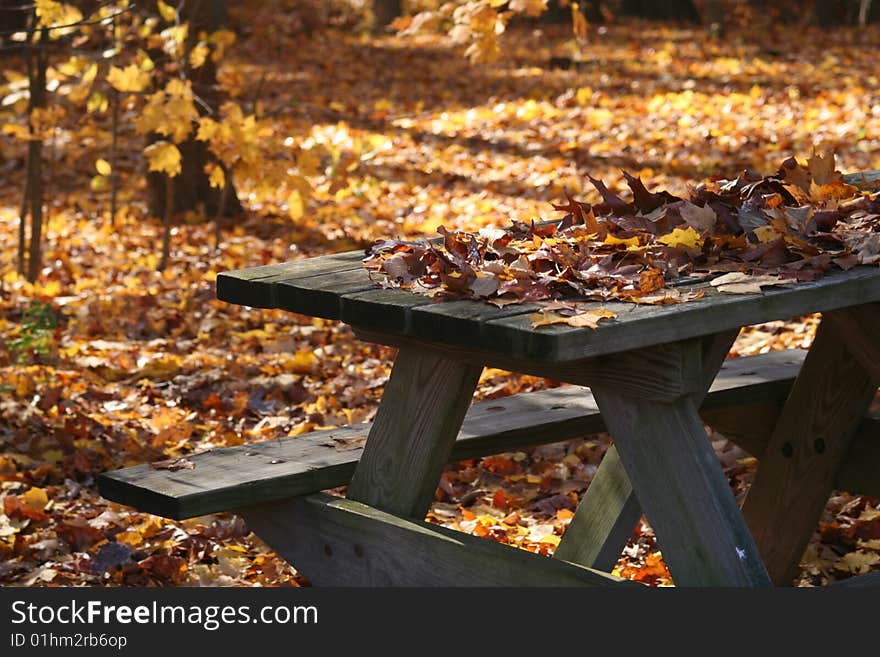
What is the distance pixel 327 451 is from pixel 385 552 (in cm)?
38

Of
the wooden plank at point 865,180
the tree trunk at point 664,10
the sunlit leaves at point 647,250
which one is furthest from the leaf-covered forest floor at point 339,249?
the tree trunk at point 664,10

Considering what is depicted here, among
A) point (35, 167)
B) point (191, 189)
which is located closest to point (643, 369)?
point (35, 167)

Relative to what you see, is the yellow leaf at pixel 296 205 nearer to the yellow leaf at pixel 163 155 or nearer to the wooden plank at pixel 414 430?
the yellow leaf at pixel 163 155

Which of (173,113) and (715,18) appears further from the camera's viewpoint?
(715,18)

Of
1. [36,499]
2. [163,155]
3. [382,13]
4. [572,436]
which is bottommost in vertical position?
[36,499]

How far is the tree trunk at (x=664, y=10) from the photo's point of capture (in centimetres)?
2009

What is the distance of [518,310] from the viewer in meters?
2.21

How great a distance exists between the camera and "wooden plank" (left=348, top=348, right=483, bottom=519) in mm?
2605

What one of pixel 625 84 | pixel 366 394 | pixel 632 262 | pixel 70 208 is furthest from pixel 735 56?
pixel 632 262

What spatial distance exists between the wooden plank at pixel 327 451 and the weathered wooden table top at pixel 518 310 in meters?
0.40

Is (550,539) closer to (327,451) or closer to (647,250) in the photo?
(327,451)

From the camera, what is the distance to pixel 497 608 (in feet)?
Result: 8.18

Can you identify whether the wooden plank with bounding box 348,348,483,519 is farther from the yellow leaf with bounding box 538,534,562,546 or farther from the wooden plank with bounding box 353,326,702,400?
the yellow leaf with bounding box 538,534,562,546

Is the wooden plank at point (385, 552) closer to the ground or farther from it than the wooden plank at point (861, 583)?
farther from it
